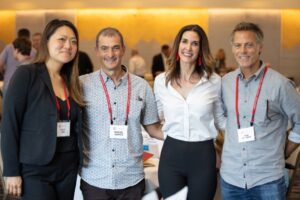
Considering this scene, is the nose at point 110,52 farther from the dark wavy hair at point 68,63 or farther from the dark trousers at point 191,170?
the dark trousers at point 191,170

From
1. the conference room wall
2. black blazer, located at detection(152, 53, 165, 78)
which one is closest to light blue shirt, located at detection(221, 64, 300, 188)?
black blazer, located at detection(152, 53, 165, 78)

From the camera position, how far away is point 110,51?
2529 millimetres

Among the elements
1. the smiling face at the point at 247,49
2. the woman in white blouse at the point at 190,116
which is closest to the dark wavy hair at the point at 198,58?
the woman in white blouse at the point at 190,116

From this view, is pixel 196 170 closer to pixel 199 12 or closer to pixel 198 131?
pixel 198 131

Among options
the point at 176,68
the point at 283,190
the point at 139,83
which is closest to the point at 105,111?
the point at 139,83

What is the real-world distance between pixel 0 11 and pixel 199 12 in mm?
6033

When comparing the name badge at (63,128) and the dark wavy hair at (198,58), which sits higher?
the dark wavy hair at (198,58)

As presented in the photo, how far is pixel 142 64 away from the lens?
11.9 meters

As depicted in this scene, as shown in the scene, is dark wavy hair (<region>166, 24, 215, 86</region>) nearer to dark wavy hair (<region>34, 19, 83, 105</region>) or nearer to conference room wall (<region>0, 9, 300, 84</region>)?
dark wavy hair (<region>34, 19, 83, 105</region>)

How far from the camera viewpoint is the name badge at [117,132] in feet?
8.25

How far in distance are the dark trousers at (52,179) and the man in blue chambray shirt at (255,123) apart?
884 millimetres

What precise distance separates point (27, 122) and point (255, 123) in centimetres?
122

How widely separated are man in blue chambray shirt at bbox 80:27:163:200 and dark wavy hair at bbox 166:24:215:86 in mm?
271

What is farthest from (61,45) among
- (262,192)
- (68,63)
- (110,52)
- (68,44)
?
(262,192)
